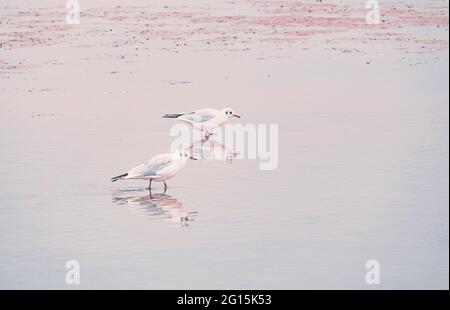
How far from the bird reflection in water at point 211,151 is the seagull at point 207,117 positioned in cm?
20

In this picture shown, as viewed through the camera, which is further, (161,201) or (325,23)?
(325,23)

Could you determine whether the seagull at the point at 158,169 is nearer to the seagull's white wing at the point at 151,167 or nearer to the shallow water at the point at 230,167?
the seagull's white wing at the point at 151,167

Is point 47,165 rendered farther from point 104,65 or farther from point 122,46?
point 122,46

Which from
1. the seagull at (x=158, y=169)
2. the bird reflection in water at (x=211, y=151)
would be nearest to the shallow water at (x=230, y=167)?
the seagull at (x=158, y=169)

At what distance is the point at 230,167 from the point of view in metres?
11.6

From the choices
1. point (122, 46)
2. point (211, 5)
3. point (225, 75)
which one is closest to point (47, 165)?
point (225, 75)

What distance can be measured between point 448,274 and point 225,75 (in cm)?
776

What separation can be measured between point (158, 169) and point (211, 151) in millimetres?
1986

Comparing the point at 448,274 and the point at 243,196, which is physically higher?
the point at 243,196

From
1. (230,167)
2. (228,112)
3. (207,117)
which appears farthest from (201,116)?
(230,167)

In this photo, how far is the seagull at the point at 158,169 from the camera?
35.1 ft

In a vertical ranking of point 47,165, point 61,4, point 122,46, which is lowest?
point 47,165

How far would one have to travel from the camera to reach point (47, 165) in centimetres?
1165
